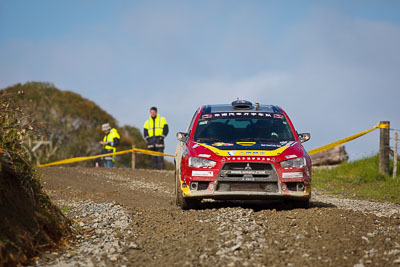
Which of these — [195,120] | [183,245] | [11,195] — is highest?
[195,120]

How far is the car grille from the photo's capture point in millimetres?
10180

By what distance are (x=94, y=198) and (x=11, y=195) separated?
6.66 metres

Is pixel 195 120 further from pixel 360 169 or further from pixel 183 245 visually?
pixel 360 169

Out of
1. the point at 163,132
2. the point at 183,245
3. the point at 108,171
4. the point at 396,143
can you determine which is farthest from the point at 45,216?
the point at 163,132

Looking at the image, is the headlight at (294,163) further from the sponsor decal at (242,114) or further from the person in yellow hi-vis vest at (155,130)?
the person in yellow hi-vis vest at (155,130)

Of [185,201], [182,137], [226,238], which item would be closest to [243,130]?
[182,137]

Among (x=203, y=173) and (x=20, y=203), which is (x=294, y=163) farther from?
(x=20, y=203)

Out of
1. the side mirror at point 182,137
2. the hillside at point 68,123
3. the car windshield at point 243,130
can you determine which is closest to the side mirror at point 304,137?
the car windshield at point 243,130

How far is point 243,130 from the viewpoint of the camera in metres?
11.6

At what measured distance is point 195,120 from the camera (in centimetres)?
1184

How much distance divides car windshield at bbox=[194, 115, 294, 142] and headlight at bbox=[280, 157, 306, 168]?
34.3 inches

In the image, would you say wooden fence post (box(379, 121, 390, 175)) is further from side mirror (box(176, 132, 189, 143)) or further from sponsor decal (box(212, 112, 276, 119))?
side mirror (box(176, 132, 189, 143))

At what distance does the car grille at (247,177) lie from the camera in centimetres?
1018

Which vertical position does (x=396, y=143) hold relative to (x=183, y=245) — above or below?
above
